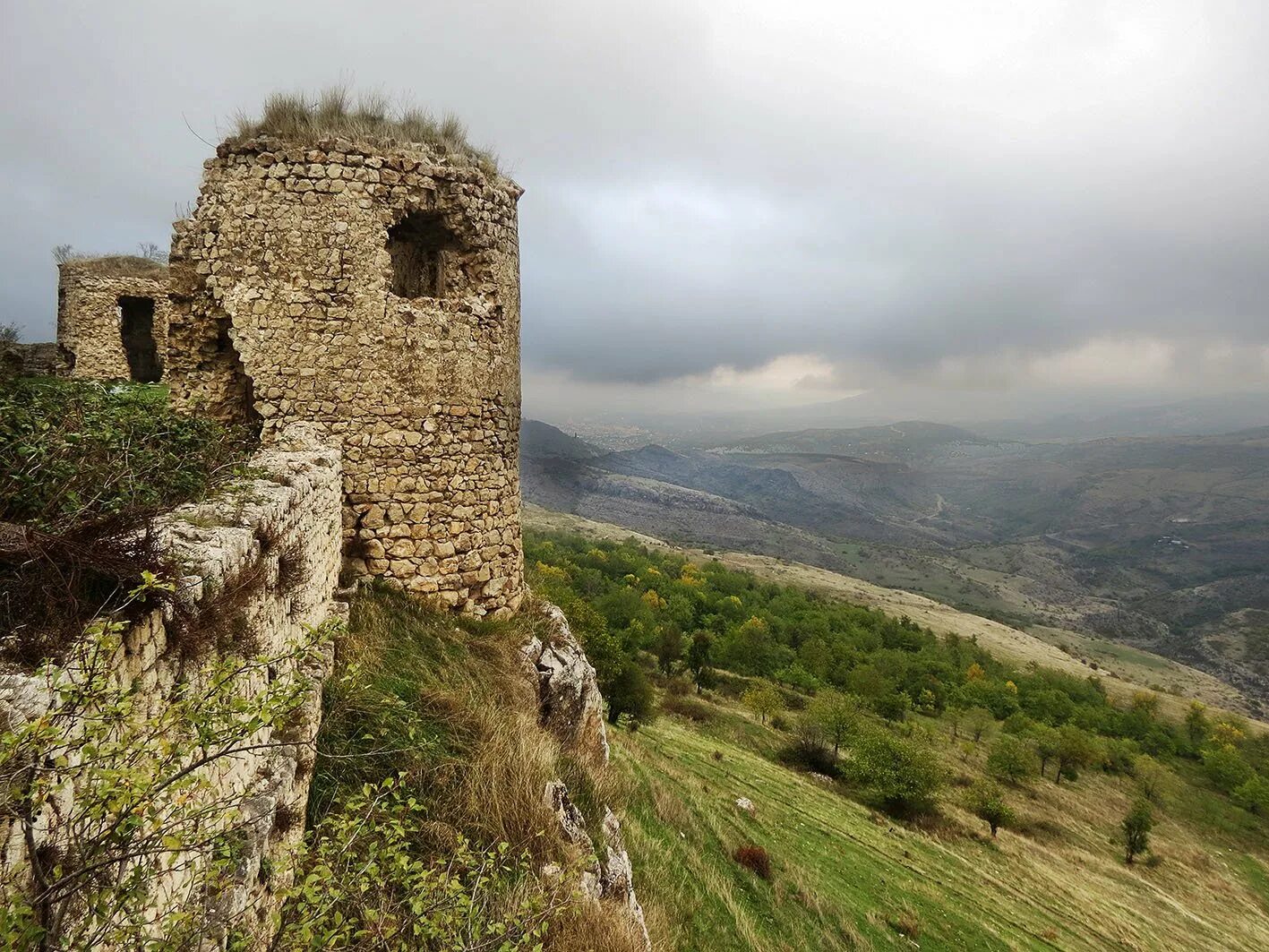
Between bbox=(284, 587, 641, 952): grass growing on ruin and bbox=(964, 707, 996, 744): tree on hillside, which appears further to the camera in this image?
bbox=(964, 707, 996, 744): tree on hillside

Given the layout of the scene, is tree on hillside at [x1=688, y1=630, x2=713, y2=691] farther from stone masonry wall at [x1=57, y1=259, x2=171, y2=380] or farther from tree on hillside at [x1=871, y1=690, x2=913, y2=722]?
stone masonry wall at [x1=57, y1=259, x2=171, y2=380]

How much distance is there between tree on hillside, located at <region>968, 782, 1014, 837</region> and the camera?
3359 cm

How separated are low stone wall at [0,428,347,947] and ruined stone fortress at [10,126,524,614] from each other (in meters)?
1.72

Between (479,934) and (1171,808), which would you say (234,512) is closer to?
(479,934)

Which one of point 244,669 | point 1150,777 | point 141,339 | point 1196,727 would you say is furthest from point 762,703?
point 1196,727

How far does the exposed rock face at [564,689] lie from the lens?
8.24 metres

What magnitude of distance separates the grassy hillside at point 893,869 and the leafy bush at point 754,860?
0.81 feet

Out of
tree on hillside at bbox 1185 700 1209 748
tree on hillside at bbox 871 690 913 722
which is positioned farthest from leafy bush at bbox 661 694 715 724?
tree on hillside at bbox 1185 700 1209 748

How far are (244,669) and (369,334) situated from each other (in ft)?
18.1

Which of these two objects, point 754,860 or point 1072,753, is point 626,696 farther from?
point 1072,753

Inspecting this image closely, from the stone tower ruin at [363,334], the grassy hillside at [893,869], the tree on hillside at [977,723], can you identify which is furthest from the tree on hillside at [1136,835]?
the stone tower ruin at [363,334]

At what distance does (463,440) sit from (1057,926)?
1088 inches

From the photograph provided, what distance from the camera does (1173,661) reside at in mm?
136125

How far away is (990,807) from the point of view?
1321 inches
